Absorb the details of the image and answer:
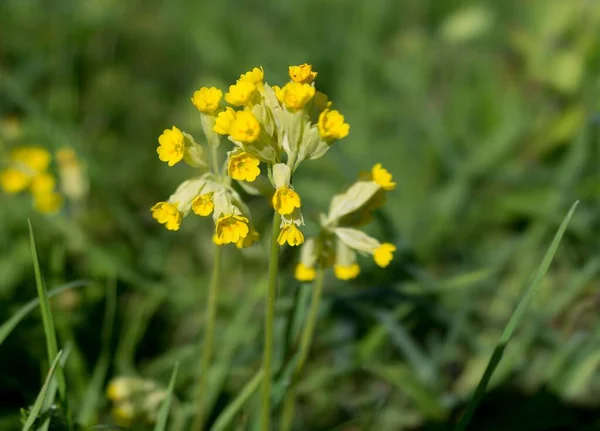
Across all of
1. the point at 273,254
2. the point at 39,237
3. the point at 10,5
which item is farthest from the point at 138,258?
the point at 10,5

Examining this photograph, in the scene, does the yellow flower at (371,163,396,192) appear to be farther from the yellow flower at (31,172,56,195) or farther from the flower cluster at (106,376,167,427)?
the yellow flower at (31,172,56,195)

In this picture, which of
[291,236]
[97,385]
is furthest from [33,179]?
[291,236]

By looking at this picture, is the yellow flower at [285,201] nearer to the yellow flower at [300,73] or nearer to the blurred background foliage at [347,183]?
the yellow flower at [300,73]

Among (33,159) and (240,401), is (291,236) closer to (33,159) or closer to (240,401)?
(240,401)

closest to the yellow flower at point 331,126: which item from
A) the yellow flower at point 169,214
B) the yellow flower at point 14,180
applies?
the yellow flower at point 169,214

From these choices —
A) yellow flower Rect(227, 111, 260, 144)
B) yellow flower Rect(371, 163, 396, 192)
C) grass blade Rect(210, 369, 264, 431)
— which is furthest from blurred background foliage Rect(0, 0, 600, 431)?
yellow flower Rect(227, 111, 260, 144)

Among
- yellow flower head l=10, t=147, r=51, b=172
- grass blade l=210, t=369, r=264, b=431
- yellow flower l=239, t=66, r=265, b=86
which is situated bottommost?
grass blade l=210, t=369, r=264, b=431
